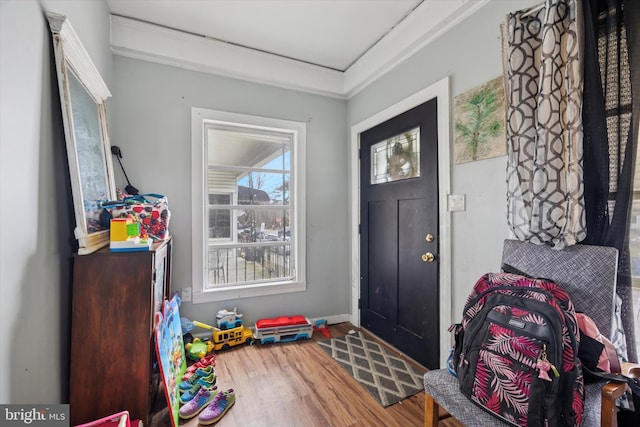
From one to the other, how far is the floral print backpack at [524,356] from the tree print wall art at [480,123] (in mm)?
802

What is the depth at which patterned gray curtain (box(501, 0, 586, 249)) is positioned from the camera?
3.69ft

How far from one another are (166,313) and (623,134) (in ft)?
7.61

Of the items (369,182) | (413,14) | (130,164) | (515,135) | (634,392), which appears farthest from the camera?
(369,182)

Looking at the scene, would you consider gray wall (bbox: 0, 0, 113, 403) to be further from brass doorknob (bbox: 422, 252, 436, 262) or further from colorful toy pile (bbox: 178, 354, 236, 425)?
brass doorknob (bbox: 422, 252, 436, 262)

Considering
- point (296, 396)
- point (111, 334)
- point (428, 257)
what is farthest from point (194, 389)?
point (428, 257)

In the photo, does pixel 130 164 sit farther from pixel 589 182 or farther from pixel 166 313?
pixel 589 182

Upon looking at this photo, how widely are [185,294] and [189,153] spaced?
1.18 metres

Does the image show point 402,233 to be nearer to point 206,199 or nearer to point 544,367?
point 544,367

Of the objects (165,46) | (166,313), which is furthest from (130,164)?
(166,313)

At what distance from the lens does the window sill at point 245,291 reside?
2430 millimetres

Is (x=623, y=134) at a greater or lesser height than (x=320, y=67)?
lesser

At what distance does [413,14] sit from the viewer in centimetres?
199

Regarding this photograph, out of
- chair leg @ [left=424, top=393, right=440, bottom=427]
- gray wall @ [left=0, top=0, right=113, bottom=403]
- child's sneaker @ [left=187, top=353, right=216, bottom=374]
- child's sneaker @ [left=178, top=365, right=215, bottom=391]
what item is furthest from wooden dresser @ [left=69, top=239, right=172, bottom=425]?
chair leg @ [left=424, top=393, right=440, bottom=427]

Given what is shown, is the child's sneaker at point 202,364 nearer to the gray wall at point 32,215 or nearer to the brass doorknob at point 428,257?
the gray wall at point 32,215
